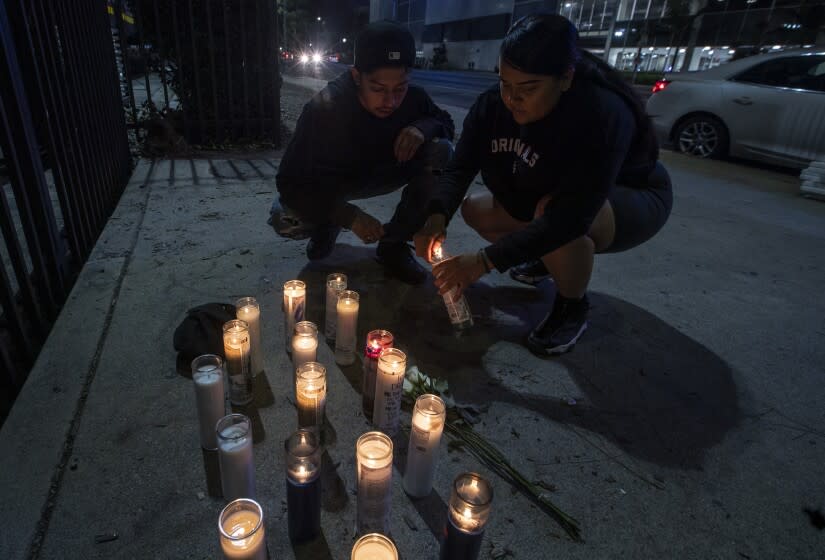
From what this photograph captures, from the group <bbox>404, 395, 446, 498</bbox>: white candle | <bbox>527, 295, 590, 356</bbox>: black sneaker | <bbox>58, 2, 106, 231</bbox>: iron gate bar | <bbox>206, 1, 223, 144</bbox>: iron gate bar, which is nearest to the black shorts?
<bbox>527, 295, 590, 356</bbox>: black sneaker

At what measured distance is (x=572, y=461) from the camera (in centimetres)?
176

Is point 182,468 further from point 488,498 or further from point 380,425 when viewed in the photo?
point 488,498

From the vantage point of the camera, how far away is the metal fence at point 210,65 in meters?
5.64

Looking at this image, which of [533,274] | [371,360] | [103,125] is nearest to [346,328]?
[371,360]

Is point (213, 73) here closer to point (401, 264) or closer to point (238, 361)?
point (401, 264)

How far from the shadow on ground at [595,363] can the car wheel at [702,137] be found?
5.69 metres

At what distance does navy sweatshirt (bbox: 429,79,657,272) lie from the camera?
194 centimetres

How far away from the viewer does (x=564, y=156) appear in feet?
6.77

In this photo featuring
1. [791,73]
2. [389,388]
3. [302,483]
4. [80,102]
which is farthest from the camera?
[791,73]

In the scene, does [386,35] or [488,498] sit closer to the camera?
[488,498]

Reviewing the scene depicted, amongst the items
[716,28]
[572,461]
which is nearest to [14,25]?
[572,461]

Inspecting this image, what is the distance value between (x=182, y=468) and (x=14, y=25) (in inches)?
96.4

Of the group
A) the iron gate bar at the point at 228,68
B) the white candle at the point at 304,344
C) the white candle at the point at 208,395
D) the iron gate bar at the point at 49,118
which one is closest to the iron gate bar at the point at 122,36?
the iron gate bar at the point at 228,68

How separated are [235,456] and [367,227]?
5.18 ft
